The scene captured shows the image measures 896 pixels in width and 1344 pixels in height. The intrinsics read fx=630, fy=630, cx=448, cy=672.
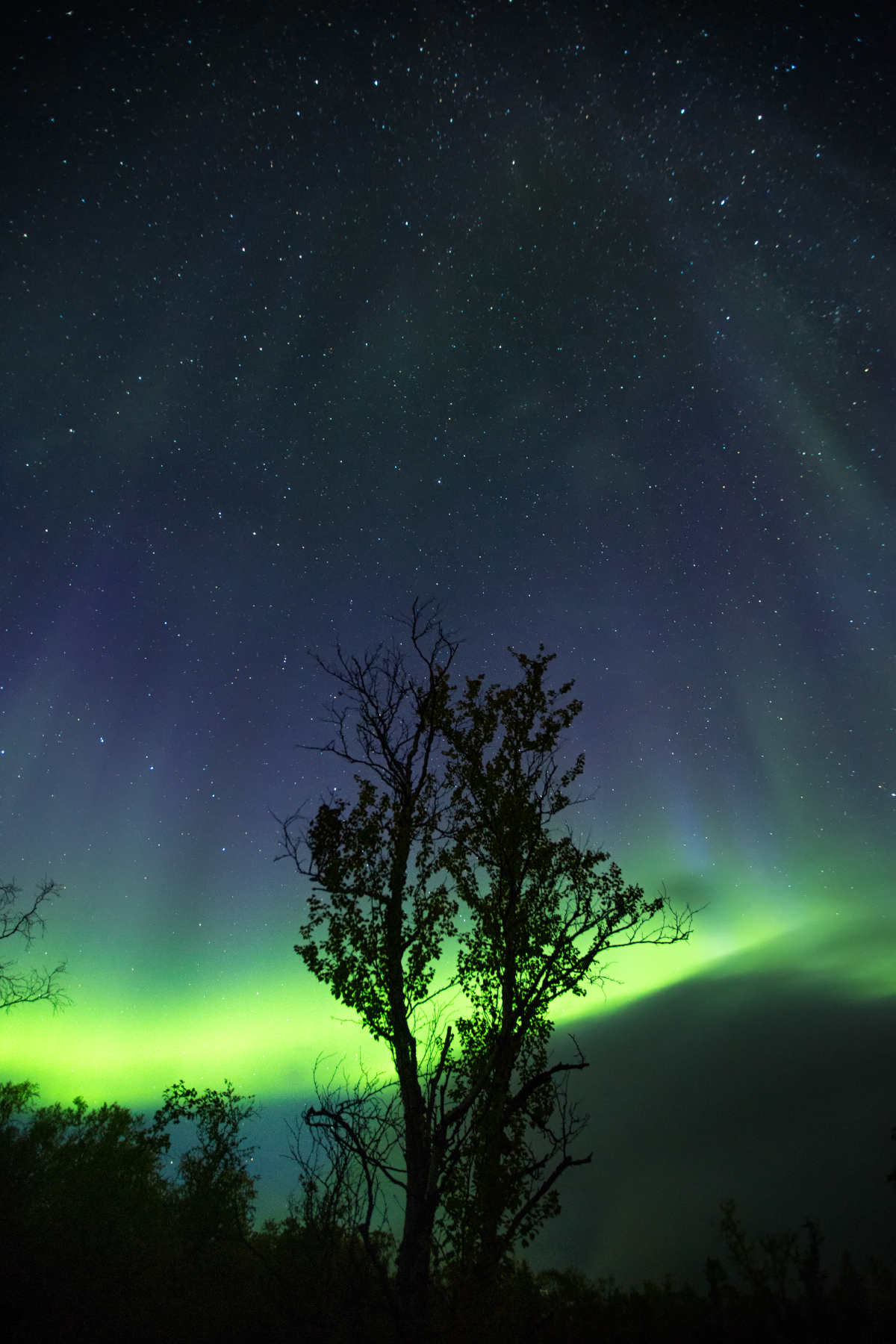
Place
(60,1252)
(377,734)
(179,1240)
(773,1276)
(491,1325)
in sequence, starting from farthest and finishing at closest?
1. (773,1276)
2. (179,1240)
3. (60,1252)
4. (377,734)
5. (491,1325)

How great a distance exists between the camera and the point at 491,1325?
21.9 feet

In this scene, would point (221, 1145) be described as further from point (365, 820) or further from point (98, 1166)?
point (365, 820)

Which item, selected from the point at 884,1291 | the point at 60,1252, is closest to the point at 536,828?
the point at 60,1252

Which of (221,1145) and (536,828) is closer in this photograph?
(536,828)

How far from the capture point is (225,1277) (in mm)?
27750

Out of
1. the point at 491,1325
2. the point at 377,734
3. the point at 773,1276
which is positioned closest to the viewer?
the point at 491,1325

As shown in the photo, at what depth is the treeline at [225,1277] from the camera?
21.8 feet

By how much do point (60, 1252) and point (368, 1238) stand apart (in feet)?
97.6

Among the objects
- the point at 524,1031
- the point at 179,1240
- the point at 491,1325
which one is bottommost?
the point at 179,1240

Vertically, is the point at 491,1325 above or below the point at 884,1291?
above

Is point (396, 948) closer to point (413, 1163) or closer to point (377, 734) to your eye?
point (413, 1163)

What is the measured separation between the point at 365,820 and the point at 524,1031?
3750 mm

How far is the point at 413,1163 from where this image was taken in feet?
22.4

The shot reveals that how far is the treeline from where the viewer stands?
6.65 metres
